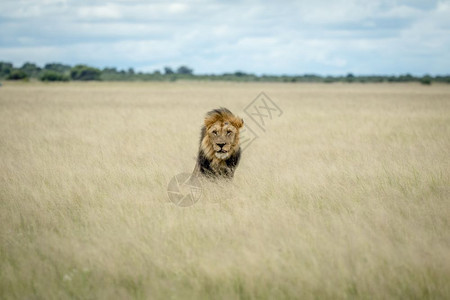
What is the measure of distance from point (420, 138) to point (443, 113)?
26.3 feet

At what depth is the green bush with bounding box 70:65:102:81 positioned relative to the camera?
3233 inches

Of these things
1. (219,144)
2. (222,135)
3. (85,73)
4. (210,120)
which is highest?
(85,73)

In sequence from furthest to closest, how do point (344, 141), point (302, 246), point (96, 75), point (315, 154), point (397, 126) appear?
1. point (96, 75)
2. point (397, 126)
3. point (344, 141)
4. point (315, 154)
5. point (302, 246)

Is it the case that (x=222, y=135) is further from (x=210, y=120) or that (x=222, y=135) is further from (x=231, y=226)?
(x=231, y=226)

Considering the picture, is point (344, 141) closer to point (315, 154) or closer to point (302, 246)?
point (315, 154)

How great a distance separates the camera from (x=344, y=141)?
1134 cm

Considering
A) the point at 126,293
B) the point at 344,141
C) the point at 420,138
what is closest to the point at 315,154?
A: the point at 344,141

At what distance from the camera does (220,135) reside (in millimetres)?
5500

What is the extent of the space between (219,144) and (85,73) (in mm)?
83888
